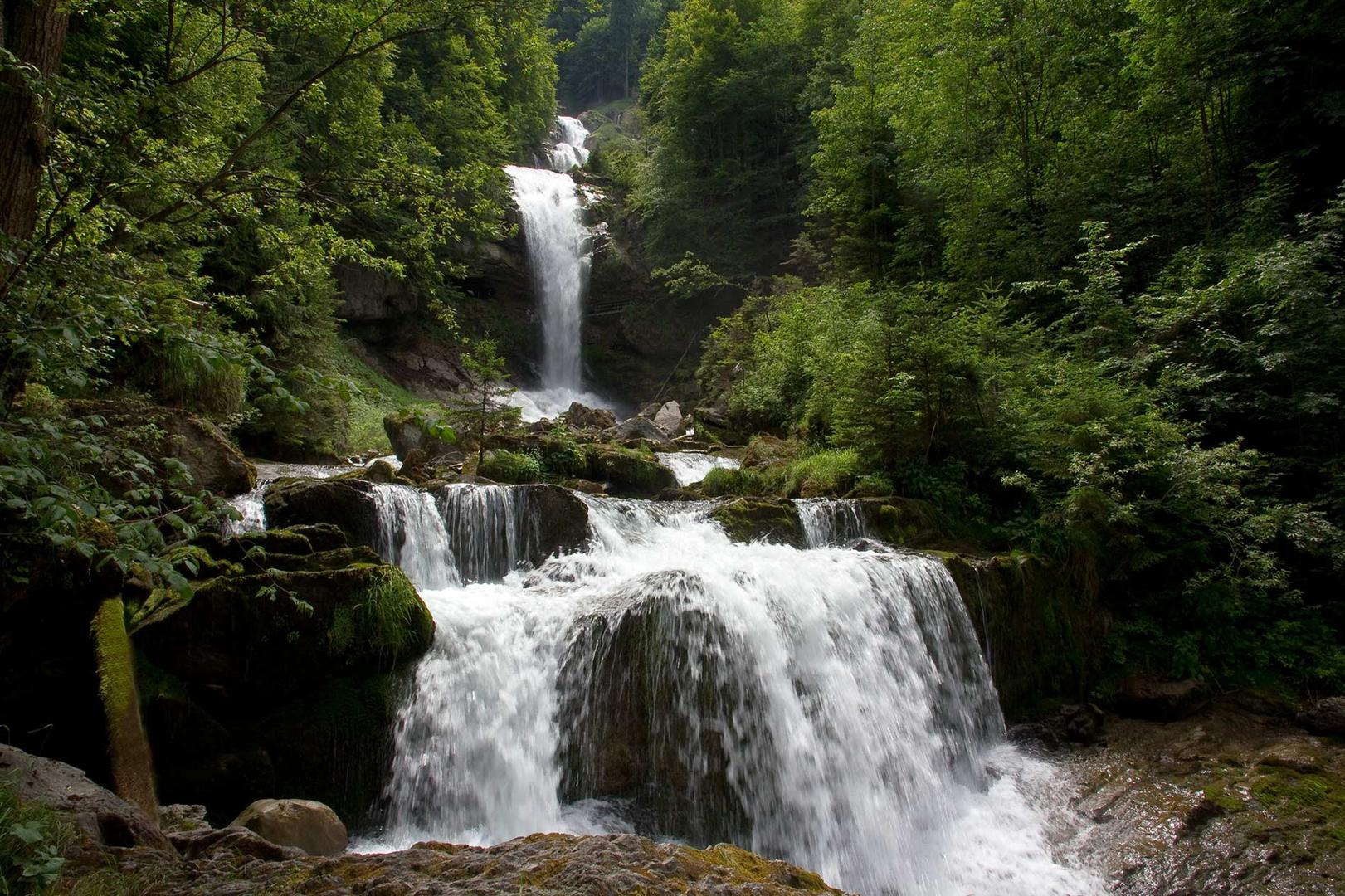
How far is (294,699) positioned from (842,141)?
17.3m

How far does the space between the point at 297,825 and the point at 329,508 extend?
4129 mm

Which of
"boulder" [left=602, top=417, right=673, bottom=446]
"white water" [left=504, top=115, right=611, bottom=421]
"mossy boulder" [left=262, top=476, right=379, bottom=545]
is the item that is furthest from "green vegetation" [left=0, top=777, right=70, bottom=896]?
"white water" [left=504, top=115, right=611, bottom=421]

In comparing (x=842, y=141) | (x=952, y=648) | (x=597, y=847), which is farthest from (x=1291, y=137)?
(x=597, y=847)

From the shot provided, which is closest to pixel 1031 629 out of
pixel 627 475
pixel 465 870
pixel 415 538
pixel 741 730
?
pixel 741 730

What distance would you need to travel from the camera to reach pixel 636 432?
15.1 metres

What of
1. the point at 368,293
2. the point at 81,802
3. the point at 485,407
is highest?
the point at 368,293

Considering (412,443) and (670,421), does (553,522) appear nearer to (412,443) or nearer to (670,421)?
(412,443)

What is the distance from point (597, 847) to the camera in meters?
2.65

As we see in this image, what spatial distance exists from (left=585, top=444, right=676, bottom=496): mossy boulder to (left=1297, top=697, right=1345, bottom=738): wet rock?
27.1 feet

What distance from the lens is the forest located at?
3229mm

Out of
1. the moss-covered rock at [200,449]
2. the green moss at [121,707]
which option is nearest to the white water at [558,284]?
the moss-covered rock at [200,449]

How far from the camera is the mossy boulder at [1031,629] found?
7332 millimetres

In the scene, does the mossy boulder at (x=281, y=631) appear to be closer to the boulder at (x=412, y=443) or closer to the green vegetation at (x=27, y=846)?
the green vegetation at (x=27, y=846)

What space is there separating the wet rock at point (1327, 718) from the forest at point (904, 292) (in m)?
0.57
